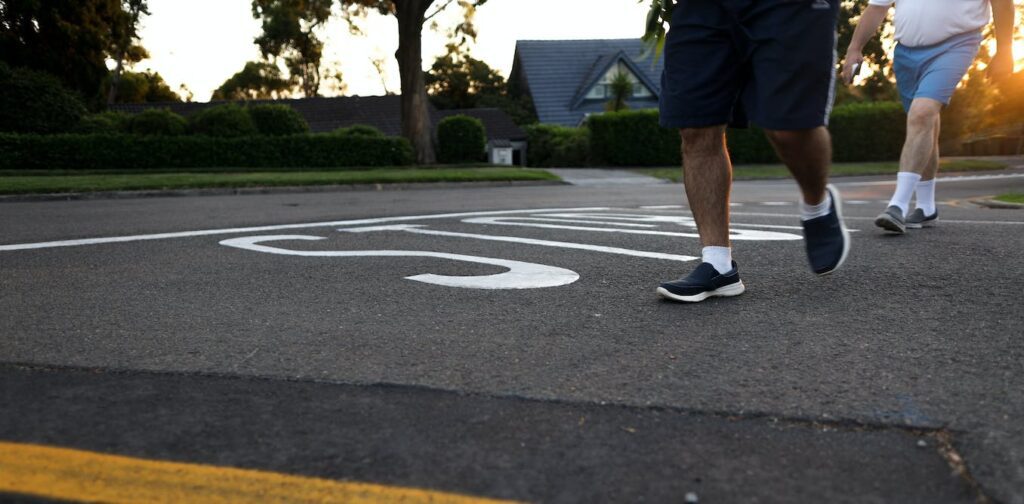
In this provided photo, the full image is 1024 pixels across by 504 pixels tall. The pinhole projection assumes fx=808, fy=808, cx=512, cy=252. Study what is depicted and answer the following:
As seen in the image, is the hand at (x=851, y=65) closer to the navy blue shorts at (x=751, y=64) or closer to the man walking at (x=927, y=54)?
the man walking at (x=927, y=54)

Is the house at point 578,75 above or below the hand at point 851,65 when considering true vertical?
above

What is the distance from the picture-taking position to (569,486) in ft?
4.80

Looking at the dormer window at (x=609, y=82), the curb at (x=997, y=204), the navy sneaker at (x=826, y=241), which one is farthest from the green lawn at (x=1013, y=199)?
the dormer window at (x=609, y=82)

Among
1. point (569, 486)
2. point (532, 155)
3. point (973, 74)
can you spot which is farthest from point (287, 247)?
point (973, 74)

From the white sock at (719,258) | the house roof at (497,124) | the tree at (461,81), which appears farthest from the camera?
the tree at (461,81)

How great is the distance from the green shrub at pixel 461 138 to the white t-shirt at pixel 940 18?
82.8 ft

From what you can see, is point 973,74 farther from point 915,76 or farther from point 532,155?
point 915,76

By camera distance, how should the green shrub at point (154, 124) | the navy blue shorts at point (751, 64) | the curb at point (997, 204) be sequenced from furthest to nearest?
1. the green shrub at point (154, 124)
2. the curb at point (997, 204)
3. the navy blue shorts at point (751, 64)

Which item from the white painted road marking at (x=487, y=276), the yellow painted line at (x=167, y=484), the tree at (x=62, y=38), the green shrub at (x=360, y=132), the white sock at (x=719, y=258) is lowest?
the white painted road marking at (x=487, y=276)

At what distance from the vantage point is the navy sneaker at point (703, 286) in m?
Answer: 3.19

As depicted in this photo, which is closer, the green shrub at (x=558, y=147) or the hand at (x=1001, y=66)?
the hand at (x=1001, y=66)

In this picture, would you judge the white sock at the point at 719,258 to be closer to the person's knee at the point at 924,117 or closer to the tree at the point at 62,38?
the person's knee at the point at 924,117

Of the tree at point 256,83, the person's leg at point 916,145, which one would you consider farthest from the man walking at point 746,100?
the tree at point 256,83

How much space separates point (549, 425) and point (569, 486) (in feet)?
1.09
